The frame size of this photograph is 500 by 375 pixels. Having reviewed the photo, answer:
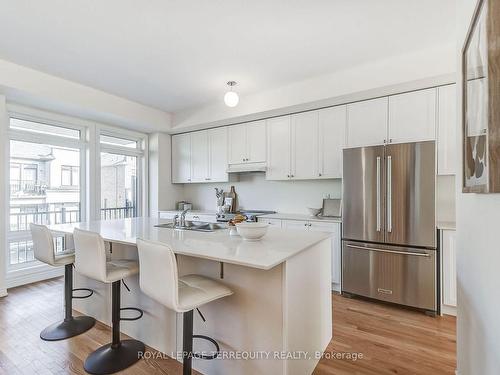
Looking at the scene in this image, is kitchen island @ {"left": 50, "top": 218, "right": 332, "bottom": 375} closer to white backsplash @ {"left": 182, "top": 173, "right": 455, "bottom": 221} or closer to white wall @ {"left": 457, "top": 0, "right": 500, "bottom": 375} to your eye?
white wall @ {"left": 457, "top": 0, "right": 500, "bottom": 375}

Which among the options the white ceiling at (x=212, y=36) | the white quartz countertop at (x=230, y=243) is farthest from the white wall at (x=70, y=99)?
the white quartz countertop at (x=230, y=243)

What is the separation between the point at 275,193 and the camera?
4.32 m

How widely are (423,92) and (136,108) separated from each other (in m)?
3.84

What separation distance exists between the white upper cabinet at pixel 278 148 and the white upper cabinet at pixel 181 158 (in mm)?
1683

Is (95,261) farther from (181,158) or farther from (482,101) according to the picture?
(181,158)

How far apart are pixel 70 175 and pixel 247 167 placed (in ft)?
8.75

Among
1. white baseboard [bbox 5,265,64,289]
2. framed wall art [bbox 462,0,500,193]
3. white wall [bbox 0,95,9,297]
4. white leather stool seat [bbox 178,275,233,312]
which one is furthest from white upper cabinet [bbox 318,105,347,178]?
white baseboard [bbox 5,265,64,289]

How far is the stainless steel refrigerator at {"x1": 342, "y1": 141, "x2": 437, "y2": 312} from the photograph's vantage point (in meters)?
2.62

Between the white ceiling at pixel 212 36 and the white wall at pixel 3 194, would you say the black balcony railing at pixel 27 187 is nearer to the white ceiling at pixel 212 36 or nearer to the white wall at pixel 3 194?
the white wall at pixel 3 194

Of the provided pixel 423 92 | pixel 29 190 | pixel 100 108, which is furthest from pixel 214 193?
pixel 423 92

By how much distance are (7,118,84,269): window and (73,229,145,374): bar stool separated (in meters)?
2.36

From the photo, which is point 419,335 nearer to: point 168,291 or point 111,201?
point 168,291

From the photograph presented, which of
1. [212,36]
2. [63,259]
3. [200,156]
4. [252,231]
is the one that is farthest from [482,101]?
[200,156]

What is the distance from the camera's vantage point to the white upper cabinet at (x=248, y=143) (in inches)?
160
